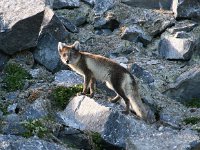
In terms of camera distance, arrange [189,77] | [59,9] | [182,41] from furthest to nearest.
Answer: [59,9] → [182,41] → [189,77]

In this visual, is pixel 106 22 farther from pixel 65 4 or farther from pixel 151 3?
pixel 151 3

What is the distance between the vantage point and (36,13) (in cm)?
1521

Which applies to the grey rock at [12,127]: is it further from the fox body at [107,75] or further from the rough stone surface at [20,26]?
the rough stone surface at [20,26]

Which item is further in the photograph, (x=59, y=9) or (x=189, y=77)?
(x=59, y=9)

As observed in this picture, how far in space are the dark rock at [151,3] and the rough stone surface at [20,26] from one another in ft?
10.8

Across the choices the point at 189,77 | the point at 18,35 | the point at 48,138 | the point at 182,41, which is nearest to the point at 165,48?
the point at 182,41

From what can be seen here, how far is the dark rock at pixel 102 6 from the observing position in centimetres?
1749

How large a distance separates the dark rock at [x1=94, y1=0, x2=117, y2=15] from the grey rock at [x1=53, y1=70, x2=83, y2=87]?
3.02 m

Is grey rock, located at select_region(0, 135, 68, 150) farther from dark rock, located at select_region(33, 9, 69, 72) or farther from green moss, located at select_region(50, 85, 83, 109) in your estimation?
dark rock, located at select_region(33, 9, 69, 72)

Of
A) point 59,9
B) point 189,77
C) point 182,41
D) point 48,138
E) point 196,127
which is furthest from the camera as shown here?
point 59,9

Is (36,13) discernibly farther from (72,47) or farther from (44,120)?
(44,120)

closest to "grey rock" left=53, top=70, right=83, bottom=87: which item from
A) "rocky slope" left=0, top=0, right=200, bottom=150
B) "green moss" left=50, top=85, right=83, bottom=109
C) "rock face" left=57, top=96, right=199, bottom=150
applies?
"rocky slope" left=0, top=0, right=200, bottom=150

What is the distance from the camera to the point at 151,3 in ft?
A: 58.8

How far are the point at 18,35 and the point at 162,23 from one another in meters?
4.45
